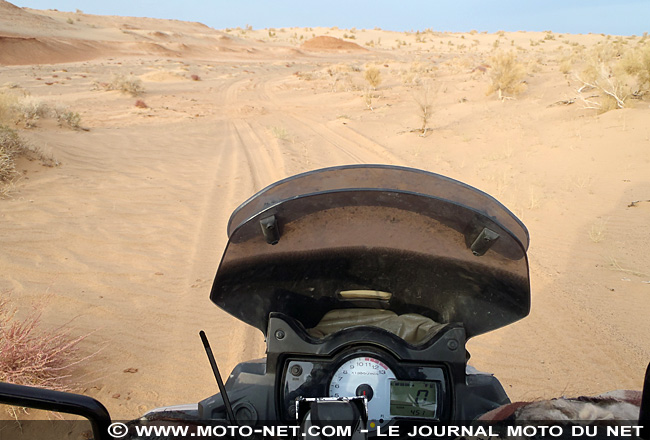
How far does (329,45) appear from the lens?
58.9m

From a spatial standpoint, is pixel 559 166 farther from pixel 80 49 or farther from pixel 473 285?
pixel 80 49

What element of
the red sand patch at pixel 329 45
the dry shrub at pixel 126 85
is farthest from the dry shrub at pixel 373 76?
the red sand patch at pixel 329 45

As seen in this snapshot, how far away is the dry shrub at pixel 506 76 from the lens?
17.9 meters

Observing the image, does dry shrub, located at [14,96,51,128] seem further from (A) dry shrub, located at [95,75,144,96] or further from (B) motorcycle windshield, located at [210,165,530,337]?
(B) motorcycle windshield, located at [210,165,530,337]

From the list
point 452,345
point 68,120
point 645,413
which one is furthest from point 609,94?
point 645,413

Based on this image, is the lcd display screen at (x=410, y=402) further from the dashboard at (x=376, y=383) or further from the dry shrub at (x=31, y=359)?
the dry shrub at (x=31, y=359)

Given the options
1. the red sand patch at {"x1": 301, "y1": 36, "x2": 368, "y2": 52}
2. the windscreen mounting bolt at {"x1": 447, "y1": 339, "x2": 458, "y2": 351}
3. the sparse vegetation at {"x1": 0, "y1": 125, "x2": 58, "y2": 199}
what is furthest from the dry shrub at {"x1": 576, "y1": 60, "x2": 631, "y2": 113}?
the red sand patch at {"x1": 301, "y1": 36, "x2": 368, "y2": 52}

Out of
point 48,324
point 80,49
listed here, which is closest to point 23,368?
point 48,324

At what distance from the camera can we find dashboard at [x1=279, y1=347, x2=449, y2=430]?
1.55 m

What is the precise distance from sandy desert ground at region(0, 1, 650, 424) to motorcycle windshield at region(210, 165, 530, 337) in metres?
2.26

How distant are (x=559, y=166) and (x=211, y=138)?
8.90 meters

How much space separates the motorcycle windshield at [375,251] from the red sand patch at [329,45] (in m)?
57.8

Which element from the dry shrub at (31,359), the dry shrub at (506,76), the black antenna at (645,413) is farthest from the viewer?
the dry shrub at (506,76)

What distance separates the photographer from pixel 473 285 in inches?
69.1
